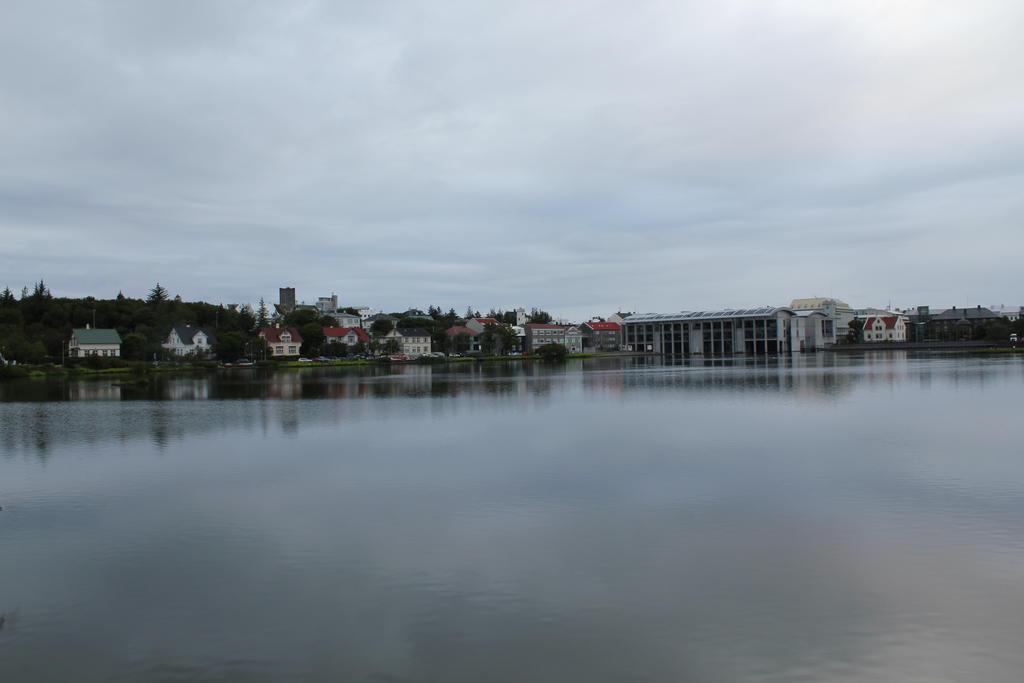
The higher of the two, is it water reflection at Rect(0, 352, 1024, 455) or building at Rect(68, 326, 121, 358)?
building at Rect(68, 326, 121, 358)

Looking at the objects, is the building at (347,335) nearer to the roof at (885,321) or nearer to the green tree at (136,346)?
the green tree at (136,346)

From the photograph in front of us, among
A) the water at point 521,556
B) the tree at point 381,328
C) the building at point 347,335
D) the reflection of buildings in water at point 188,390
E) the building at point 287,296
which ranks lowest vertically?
the water at point 521,556

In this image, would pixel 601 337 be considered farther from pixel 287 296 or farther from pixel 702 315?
pixel 287 296

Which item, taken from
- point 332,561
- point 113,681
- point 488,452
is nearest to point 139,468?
point 488,452

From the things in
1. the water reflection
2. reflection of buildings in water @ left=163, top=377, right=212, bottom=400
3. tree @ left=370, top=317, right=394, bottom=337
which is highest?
tree @ left=370, top=317, right=394, bottom=337

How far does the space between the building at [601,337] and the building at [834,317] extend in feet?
85.4

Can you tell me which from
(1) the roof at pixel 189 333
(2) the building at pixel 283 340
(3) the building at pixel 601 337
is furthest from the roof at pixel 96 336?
(3) the building at pixel 601 337

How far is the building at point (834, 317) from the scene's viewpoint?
98.8 m

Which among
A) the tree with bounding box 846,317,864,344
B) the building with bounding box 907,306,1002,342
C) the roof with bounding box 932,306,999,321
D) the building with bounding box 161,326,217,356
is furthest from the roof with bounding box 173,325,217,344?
the roof with bounding box 932,306,999,321

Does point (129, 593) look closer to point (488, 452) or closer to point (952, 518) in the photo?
point (488, 452)

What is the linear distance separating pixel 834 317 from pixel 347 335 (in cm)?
6654

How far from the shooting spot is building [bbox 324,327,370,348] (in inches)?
3086

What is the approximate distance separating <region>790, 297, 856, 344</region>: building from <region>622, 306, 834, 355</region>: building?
924 mm

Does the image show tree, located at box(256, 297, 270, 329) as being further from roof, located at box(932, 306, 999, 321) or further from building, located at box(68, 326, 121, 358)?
roof, located at box(932, 306, 999, 321)
